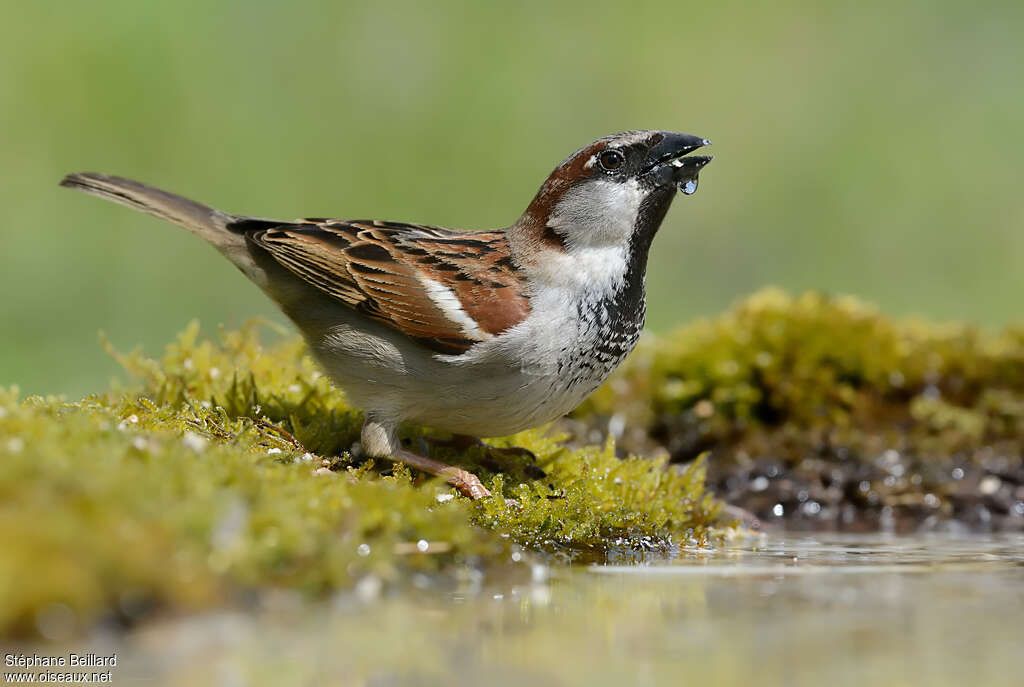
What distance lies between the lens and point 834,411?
7043 millimetres

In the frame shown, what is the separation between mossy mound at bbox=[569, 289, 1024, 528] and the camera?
6504 mm

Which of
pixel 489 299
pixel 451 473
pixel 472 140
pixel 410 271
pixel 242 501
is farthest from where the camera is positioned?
pixel 472 140

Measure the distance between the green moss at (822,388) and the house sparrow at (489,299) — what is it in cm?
186

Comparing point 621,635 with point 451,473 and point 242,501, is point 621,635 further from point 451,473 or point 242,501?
point 451,473

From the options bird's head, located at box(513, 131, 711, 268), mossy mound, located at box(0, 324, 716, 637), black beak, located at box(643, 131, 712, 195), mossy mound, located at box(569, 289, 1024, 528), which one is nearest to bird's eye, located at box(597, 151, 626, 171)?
bird's head, located at box(513, 131, 711, 268)

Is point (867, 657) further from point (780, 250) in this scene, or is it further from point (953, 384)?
point (780, 250)

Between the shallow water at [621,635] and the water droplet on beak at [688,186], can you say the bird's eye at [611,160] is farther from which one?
the shallow water at [621,635]

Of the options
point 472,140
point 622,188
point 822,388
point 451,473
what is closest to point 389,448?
point 451,473

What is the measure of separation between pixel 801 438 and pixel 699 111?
25.4 feet

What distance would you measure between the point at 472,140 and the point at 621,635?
10.6 meters

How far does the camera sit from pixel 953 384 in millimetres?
7227

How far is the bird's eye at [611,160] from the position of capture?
17.6 feet

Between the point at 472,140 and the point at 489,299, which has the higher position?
the point at 472,140

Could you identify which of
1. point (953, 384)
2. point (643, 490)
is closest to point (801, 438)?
point (953, 384)
